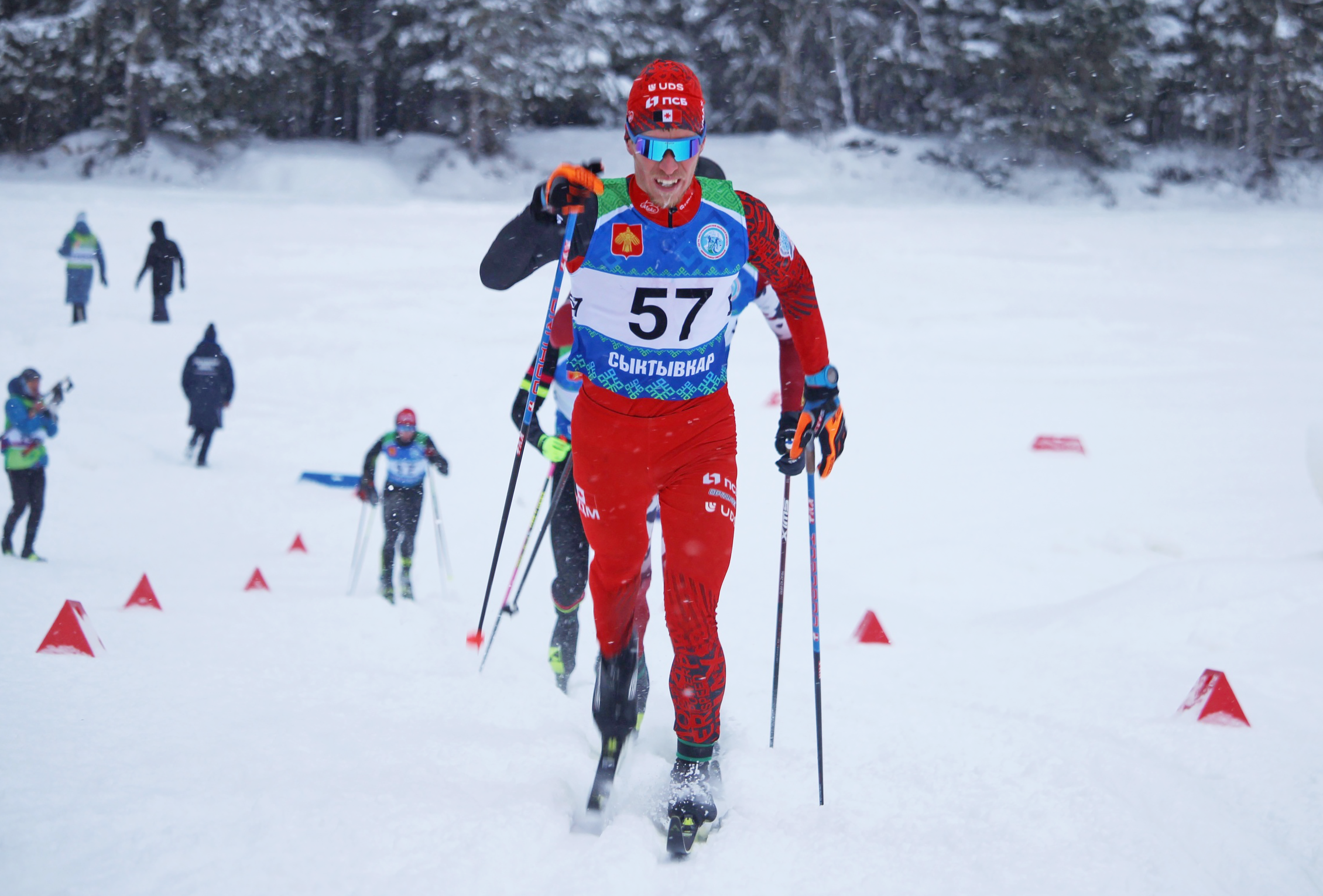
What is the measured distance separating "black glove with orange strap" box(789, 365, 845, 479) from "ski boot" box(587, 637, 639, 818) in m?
0.86

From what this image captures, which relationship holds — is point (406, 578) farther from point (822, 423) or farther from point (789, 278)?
point (789, 278)

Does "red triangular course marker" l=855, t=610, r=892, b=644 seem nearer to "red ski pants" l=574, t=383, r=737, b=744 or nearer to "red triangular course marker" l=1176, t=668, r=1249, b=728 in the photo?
"red triangular course marker" l=1176, t=668, r=1249, b=728

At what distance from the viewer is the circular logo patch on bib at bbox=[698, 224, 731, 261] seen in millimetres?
2814

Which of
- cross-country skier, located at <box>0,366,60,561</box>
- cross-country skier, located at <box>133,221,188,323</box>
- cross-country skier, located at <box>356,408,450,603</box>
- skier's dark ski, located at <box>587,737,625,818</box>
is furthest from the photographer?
cross-country skier, located at <box>133,221,188,323</box>

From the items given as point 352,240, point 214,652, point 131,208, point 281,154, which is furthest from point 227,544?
point 281,154

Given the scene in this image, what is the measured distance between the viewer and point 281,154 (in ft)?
91.8

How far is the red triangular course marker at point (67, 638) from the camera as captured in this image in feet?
13.1

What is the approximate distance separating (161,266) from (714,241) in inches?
564

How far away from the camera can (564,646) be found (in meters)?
4.57

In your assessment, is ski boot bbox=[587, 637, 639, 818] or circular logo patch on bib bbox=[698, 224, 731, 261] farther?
ski boot bbox=[587, 637, 639, 818]

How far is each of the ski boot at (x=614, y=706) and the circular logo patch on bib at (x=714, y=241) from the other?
123 cm

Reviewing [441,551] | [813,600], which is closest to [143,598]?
[441,551]

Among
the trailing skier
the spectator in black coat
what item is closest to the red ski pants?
the trailing skier

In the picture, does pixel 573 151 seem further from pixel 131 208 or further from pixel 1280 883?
pixel 1280 883
